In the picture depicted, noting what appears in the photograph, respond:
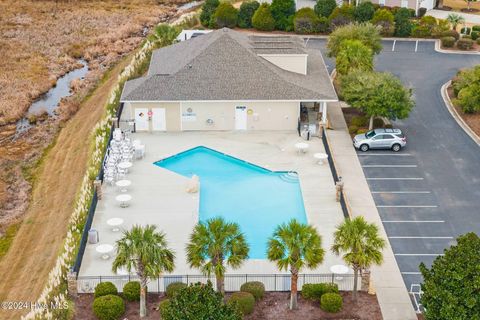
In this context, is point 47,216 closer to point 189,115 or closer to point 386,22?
point 189,115

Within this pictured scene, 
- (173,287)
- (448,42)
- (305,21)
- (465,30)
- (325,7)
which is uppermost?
(325,7)

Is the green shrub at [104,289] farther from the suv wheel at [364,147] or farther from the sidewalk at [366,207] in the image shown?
the suv wheel at [364,147]

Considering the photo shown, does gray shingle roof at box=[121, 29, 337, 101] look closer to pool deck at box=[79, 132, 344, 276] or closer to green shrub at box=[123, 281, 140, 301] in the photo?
pool deck at box=[79, 132, 344, 276]

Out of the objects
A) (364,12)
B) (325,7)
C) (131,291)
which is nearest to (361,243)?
(131,291)

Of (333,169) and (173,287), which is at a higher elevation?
(333,169)

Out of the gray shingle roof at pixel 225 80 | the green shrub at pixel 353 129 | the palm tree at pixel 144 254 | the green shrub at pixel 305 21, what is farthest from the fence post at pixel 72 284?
the green shrub at pixel 305 21

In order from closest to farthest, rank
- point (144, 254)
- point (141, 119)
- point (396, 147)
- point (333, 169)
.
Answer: point (144, 254), point (333, 169), point (396, 147), point (141, 119)
